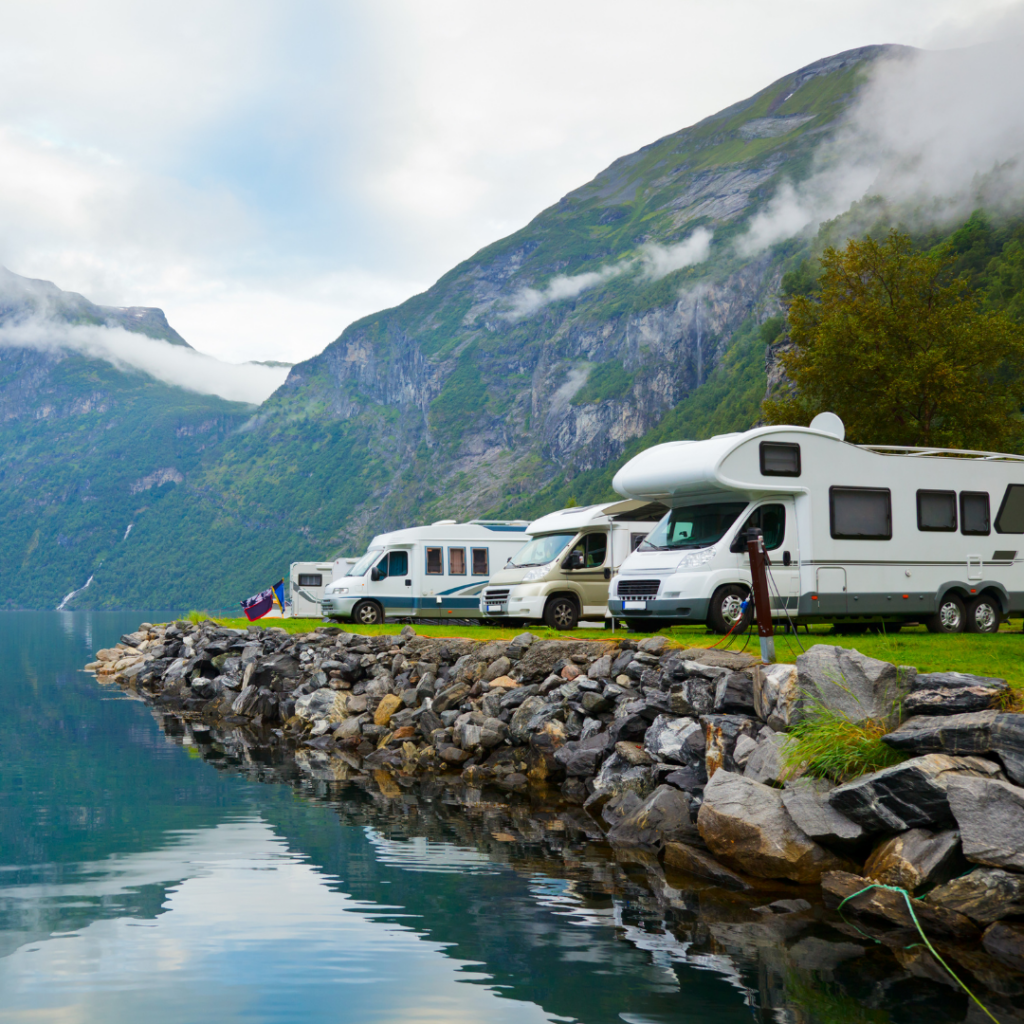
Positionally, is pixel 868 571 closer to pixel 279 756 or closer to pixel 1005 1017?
pixel 279 756

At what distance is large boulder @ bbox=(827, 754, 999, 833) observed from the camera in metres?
7.20

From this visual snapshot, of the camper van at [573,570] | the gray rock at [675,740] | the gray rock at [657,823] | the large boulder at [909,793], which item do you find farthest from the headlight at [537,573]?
the large boulder at [909,793]

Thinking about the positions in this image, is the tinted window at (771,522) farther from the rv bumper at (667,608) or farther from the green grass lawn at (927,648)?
the green grass lawn at (927,648)

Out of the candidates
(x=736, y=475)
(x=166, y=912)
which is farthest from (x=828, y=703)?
(x=736, y=475)

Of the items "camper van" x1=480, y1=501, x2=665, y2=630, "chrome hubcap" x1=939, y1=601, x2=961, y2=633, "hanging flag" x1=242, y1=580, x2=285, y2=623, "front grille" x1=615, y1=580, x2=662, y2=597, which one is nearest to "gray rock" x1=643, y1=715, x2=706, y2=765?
"front grille" x1=615, y1=580, x2=662, y2=597

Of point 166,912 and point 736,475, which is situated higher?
point 736,475

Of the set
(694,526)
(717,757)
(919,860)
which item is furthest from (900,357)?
(919,860)

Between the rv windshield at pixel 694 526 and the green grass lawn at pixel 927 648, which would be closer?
the green grass lawn at pixel 927 648

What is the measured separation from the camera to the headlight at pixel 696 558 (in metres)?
16.3

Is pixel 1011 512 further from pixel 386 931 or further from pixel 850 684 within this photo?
pixel 386 931

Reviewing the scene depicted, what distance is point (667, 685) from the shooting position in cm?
1213

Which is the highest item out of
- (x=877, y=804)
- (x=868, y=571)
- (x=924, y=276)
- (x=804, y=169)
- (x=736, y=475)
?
(x=804, y=169)

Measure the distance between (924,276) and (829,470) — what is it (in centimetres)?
1535

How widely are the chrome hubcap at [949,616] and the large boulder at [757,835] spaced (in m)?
10.4
